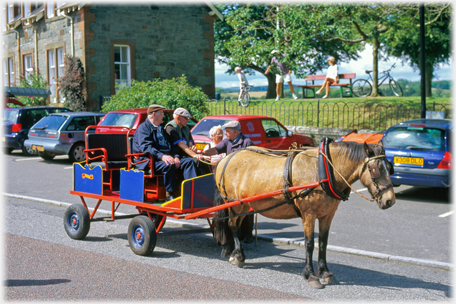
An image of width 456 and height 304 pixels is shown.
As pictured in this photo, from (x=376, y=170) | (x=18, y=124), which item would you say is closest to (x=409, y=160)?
(x=376, y=170)

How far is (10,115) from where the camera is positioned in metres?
19.6

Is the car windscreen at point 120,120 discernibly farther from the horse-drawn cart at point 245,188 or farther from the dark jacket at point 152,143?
the dark jacket at point 152,143

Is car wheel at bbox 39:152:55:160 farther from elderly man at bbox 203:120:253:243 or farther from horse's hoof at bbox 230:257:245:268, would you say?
horse's hoof at bbox 230:257:245:268

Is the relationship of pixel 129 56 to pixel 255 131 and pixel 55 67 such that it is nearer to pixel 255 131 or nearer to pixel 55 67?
pixel 55 67

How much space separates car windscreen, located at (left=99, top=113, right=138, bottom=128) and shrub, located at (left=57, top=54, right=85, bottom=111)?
9.95 metres

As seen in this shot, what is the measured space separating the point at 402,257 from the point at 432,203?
4744mm

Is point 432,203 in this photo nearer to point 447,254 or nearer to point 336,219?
point 336,219

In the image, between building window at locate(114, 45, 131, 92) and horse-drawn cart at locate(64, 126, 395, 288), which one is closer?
horse-drawn cart at locate(64, 126, 395, 288)

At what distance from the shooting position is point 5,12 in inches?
1328

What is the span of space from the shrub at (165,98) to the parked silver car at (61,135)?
8.10 feet

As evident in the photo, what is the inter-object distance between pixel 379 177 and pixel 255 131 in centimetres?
890

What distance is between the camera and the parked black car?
1908 centimetres

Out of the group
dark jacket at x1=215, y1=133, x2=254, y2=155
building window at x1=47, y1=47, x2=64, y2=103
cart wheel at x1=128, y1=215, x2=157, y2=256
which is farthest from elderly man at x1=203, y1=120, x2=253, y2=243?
building window at x1=47, y1=47, x2=64, y2=103

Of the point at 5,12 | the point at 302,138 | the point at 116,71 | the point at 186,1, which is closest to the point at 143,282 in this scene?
the point at 302,138
